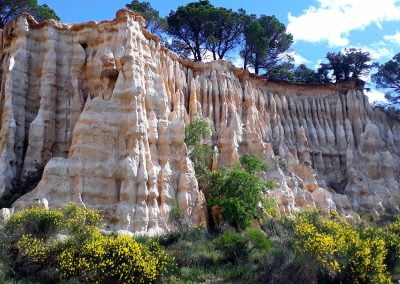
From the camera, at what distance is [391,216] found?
1436 inches

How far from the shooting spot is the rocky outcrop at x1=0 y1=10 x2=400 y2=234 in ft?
84.8

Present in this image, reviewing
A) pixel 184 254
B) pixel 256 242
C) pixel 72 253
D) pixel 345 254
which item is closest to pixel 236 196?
pixel 256 242

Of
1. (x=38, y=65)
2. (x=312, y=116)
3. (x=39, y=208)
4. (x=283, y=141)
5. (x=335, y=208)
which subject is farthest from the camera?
(x=312, y=116)

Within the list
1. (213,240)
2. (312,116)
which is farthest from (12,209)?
(312,116)

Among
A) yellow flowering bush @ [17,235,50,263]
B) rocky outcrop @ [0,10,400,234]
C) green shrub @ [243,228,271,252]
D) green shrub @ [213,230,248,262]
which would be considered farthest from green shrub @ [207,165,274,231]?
yellow flowering bush @ [17,235,50,263]

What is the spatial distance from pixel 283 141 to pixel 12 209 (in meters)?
22.6

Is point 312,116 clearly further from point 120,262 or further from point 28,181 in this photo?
point 120,262

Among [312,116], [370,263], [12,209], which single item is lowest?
[370,263]

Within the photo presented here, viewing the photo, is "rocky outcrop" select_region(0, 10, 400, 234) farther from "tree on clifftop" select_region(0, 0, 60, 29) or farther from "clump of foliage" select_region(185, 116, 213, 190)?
"tree on clifftop" select_region(0, 0, 60, 29)

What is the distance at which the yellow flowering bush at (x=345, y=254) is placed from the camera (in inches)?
859

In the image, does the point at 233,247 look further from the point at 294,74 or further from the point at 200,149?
the point at 294,74

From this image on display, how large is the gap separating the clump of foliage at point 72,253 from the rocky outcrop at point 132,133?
2920mm

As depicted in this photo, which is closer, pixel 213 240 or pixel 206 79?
pixel 213 240

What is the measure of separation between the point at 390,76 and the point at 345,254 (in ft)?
106
